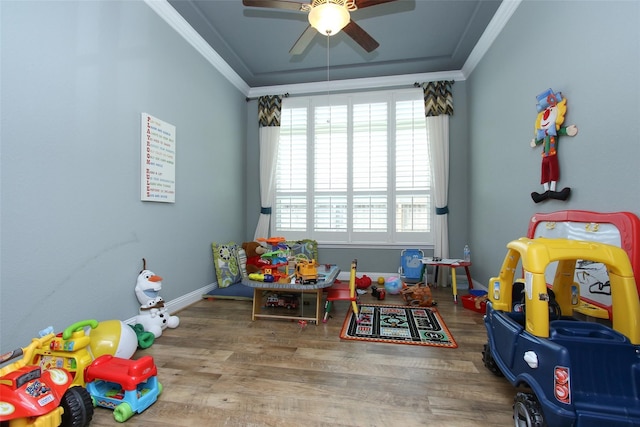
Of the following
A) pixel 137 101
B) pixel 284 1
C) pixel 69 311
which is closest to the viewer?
pixel 69 311

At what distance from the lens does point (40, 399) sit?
1.18 meters

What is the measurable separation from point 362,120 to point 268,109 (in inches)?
59.3

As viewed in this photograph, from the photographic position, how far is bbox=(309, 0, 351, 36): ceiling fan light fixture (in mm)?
1994

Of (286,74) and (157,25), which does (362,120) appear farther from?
(157,25)

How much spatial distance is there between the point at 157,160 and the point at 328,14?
197cm

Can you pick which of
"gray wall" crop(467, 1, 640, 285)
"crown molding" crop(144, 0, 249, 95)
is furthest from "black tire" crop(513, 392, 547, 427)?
"crown molding" crop(144, 0, 249, 95)

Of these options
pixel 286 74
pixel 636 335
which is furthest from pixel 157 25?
pixel 636 335

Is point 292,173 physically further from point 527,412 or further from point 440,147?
point 527,412

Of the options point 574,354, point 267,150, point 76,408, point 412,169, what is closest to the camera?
point 574,354

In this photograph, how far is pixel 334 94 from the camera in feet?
14.6

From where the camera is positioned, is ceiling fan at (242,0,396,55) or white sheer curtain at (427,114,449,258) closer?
ceiling fan at (242,0,396,55)

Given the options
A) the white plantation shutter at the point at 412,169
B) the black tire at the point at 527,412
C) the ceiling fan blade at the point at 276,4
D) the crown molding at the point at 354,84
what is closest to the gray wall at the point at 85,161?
the ceiling fan blade at the point at 276,4

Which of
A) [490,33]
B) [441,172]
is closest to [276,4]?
[490,33]

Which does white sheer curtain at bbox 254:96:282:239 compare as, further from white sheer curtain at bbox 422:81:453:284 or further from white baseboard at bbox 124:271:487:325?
white sheer curtain at bbox 422:81:453:284
